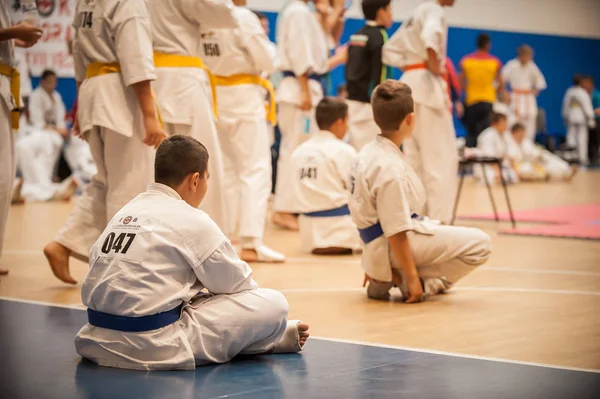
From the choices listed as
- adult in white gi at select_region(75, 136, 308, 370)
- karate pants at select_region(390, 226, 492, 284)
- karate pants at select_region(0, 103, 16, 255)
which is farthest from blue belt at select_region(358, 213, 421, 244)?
karate pants at select_region(0, 103, 16, 255)

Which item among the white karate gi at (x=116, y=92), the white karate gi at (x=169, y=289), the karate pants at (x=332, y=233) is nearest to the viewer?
the white karate gi at (x=169, y=289)

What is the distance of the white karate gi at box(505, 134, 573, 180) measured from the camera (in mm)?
14578

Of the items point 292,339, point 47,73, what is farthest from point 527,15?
point 292,339

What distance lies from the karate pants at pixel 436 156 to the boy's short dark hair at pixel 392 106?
247cm

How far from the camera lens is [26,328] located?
4082 millimetres

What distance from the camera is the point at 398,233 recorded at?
4625mm

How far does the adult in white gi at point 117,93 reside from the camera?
15.2 feet

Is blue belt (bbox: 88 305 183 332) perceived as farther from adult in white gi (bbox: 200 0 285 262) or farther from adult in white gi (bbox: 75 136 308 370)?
adult in white gi (bbox: 200 0 285 262)

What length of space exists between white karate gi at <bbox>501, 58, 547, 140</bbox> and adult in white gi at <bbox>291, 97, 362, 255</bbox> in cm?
1121

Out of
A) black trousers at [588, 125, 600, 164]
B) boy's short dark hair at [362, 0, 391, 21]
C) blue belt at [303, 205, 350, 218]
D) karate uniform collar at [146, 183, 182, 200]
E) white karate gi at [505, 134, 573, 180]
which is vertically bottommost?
black trousers at [588, 125, 600, 164]

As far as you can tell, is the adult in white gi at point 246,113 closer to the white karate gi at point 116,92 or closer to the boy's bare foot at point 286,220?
the white karate gi at point 116,92

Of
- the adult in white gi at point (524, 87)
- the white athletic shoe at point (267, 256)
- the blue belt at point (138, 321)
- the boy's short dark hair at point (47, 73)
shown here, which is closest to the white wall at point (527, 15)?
the adult in white gi at point (524, 87)

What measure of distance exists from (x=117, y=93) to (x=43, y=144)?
25.0 feet

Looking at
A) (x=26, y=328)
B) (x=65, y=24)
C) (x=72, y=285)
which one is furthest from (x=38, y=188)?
(x=26, y=328)
